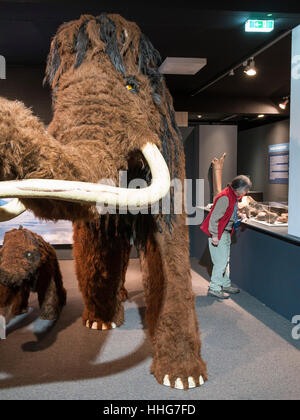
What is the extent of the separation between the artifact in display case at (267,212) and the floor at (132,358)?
0.93 meters

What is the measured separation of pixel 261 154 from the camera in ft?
29.2

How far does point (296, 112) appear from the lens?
3070mm

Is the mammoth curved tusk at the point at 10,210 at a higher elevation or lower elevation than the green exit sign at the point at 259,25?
lower

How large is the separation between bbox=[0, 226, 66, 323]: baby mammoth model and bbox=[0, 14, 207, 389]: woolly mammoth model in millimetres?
555

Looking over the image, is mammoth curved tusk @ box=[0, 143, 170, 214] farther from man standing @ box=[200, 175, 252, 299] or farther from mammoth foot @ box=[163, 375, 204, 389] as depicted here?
man standing @ box=[200, 175, 252, 299]

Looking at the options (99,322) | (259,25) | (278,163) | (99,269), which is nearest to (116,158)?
(99,269)

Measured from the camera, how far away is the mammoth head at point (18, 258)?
9.15ft

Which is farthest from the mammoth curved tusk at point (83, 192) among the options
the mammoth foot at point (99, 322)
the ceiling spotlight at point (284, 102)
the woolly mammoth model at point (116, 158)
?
the ceiling spotlight at point (284, 102)

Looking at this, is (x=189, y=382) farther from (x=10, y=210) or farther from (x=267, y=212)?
(x=267, y=212)

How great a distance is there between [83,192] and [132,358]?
1.61 meters

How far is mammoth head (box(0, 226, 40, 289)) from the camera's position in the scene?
2.79 metres

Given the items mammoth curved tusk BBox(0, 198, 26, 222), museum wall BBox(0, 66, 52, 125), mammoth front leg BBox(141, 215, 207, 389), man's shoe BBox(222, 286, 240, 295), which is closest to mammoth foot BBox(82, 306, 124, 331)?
mammoth front leg BBox(141, 215, 207, 389)

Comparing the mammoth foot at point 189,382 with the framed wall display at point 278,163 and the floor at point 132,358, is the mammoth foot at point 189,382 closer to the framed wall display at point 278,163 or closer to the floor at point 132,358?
the floor at point 132,358
